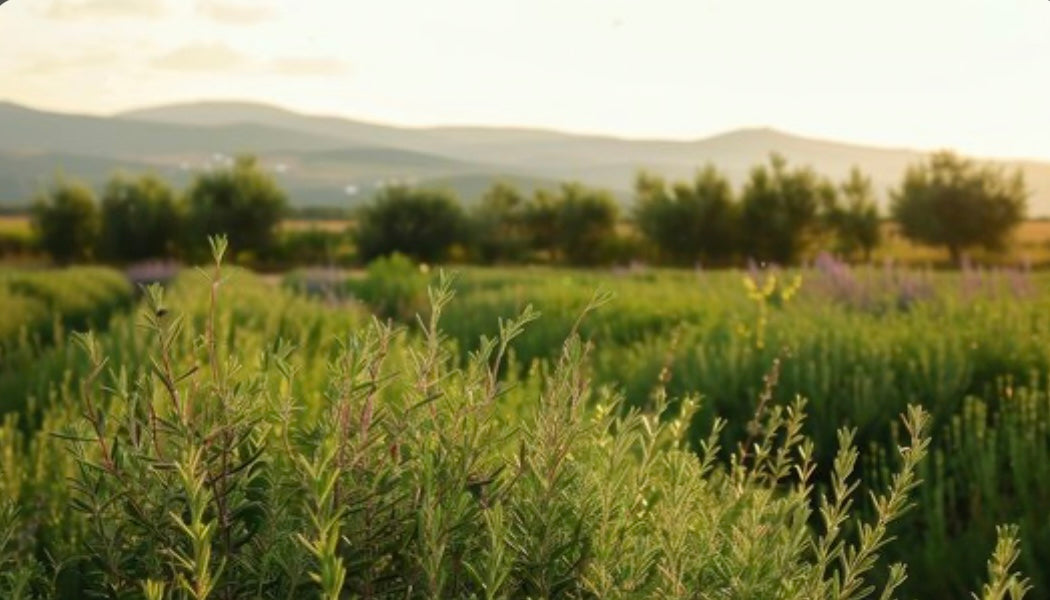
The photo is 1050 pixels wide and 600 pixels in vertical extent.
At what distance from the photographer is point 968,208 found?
57.9 m

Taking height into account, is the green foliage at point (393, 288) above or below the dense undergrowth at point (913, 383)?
below

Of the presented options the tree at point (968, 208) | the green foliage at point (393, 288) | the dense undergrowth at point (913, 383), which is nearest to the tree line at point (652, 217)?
the tree at point (968, 208)

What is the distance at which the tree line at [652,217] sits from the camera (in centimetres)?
5838

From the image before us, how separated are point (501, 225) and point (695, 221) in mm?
9738

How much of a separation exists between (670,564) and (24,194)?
59694 millimetres

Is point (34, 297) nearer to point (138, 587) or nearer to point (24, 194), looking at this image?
point (138, 587)

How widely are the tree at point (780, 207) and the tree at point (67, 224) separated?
2893cm

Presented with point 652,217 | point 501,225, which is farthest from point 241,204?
point 652,217

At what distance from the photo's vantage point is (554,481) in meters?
2.16

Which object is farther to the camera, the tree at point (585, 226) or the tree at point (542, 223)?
the tree at point (542, 223)

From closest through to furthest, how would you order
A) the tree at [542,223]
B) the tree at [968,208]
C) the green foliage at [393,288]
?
→ the green foliage at [393,288] → the tree at [968,208] → the tree at [542,223]

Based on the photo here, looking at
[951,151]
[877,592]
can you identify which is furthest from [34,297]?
[951,151]

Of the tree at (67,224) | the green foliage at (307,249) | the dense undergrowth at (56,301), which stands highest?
the dense undergrowth at (56,301)

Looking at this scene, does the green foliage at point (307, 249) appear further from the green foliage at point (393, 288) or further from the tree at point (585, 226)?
the green foliage at point (393, 288)
